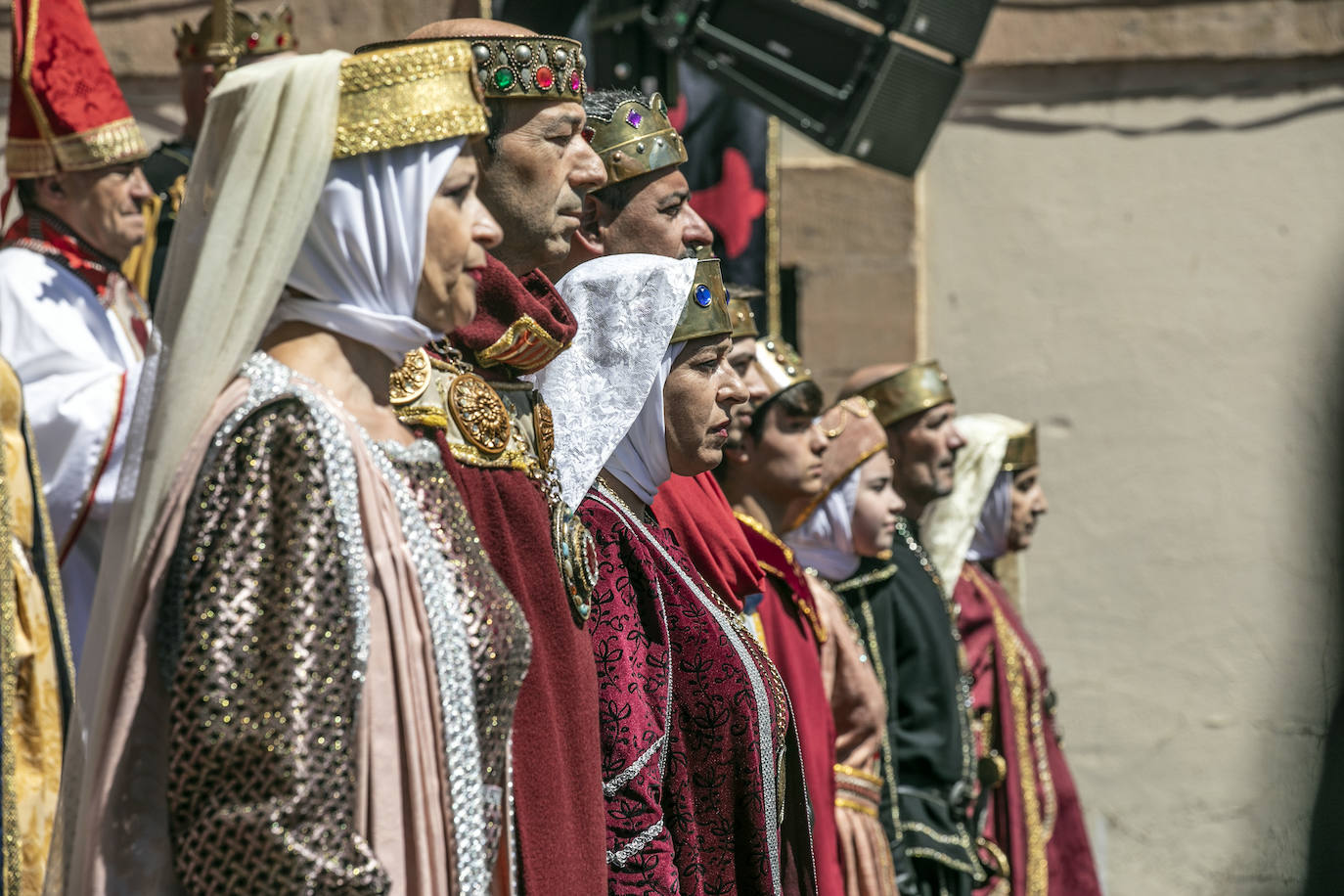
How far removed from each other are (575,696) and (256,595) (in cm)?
80

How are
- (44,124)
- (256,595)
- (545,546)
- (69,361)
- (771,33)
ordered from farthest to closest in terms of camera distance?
1. (771,33)
2. (44,124)
3. (69,361)
4. (545,546)
5. (256,595)

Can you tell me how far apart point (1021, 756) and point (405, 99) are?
485 centimetres

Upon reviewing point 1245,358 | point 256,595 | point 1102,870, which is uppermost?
point 256,595

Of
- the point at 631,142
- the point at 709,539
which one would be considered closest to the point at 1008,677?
the point at 709,539

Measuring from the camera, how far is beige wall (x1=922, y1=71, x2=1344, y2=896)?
26.6ft

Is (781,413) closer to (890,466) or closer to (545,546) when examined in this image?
(890,466)

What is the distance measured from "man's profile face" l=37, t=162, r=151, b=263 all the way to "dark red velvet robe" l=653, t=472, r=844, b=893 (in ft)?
5.96

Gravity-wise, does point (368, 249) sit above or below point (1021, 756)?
above

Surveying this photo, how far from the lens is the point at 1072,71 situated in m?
8.09

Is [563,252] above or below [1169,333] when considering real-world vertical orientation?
above

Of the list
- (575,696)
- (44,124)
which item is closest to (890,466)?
(44,124)

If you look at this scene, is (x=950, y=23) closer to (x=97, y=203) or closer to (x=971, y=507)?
(x=971, y=507)

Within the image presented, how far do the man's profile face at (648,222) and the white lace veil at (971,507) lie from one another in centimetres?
304

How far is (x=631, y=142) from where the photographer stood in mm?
4191
